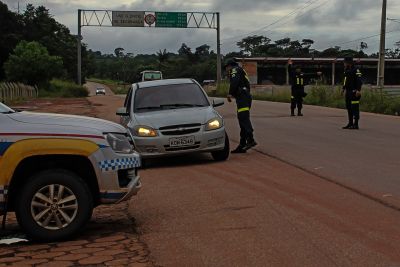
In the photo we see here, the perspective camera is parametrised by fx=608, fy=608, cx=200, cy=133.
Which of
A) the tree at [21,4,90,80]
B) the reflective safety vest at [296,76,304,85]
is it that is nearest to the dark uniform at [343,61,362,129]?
the reflective safety vest at [296,76,304,85]

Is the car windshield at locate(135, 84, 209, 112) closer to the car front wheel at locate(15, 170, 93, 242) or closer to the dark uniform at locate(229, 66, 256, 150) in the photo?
the dark uniform at locate(229, 66, 256, 150)

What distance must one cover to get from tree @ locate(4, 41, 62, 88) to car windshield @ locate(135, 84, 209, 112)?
55.4m

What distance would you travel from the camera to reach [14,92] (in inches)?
1972

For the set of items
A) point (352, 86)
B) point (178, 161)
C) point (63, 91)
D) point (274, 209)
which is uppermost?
point (352, 86)

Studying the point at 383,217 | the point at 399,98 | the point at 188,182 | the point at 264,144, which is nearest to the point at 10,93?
the point at 399,98

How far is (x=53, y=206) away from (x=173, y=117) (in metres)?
5.03

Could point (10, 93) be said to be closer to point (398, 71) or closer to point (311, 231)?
point (311, 231)

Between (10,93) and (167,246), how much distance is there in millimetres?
44478

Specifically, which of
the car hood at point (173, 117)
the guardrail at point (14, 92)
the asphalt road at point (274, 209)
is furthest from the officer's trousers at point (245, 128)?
the guardrail at point (14, 92)

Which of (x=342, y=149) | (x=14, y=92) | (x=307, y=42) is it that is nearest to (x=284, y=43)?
(x=307, y=42)

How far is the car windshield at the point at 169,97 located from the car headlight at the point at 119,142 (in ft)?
16.2

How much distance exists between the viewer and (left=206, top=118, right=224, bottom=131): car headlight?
10916mm

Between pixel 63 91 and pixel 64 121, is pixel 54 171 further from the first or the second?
pixel 63 91

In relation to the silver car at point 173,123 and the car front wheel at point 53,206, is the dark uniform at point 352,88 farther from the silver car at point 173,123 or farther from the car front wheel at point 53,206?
the car front wheel at point 53,206
